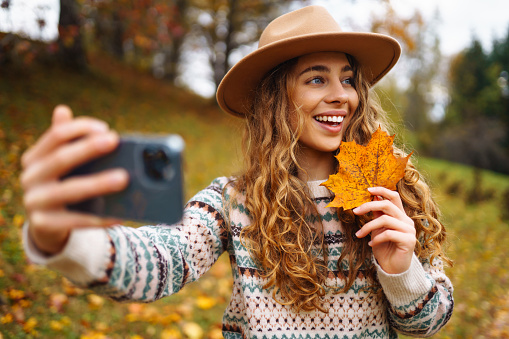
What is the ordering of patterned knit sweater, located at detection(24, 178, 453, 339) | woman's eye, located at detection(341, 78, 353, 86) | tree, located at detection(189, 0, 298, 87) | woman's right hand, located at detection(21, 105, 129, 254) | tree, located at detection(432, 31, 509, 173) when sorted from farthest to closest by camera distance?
tree, located at detection(432, 31, 509, 173)
tree, located at detection(189, 0, 298, 87)
woman's eye, located at detection(341, 78, 353, 86)
patterned knit sweater, located at detection(24, 178, 453, 339)
woman's right hand, located at detection(21, 105, 129, 254)

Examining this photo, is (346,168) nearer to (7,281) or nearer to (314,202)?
(314,202)

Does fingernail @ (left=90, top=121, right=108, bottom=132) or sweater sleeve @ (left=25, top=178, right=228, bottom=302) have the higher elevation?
fingernail @ (left=90, top=121, right=108, bottom=132)

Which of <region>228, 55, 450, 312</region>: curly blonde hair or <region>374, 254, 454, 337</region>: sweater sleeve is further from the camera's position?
<region>228, 55, 450, 312</region>: curly blonde hair

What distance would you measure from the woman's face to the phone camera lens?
3.11 feet

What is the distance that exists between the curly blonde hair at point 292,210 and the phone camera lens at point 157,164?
79cm

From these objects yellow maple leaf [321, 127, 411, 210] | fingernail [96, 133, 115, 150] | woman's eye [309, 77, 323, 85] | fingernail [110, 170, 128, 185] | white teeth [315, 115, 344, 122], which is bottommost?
yellow maple leaf [321, 127, 411, 210]

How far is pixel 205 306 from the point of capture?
3.47 meters

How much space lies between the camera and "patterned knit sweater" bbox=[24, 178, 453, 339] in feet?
4.13

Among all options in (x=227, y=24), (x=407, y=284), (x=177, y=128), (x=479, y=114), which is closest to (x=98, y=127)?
(x=407, y=284)

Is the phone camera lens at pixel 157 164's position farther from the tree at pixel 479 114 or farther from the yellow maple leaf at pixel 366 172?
the tree at pixel 479 114

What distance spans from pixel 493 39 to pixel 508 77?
4.84m

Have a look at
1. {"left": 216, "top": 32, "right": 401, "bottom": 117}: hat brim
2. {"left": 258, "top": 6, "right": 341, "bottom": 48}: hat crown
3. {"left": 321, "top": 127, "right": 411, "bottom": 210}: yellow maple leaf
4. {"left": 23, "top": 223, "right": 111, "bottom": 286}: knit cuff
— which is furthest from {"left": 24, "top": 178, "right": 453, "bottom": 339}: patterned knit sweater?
{"left": 258, "top": 6, "right": 341, "bottom": 48}: hat crown

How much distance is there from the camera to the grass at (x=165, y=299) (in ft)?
9.25

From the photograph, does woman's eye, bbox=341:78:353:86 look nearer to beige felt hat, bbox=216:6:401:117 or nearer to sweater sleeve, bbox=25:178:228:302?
beige felt hat, bbox=216:6:401:117
